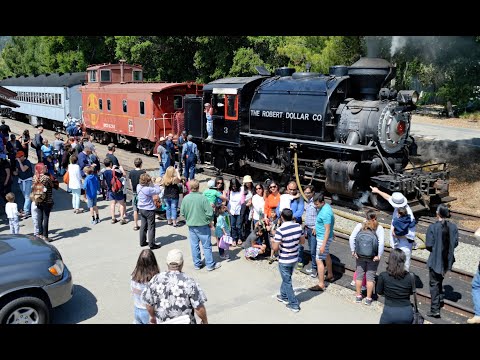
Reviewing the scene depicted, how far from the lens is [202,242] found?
858cm

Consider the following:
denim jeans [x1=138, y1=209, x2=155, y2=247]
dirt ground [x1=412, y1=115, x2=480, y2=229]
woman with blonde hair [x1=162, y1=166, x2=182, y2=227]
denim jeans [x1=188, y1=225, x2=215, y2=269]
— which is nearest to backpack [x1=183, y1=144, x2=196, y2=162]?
woman with blonde hair [x1=162, y1=166, x2=182, y2=227]

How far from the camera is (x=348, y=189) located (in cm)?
1255

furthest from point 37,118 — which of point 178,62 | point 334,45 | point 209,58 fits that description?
point 334,45

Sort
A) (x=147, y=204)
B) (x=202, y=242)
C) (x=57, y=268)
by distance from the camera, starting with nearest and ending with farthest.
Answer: (x=57, y=268)
(x=202, y=242)
(x=147, y=204)

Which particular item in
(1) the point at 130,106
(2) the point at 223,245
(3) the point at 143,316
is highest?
(1) the point at 130,106

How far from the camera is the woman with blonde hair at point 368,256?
7090 millimetres

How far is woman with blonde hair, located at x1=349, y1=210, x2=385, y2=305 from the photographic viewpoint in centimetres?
709

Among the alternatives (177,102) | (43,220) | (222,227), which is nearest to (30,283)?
(222,227)

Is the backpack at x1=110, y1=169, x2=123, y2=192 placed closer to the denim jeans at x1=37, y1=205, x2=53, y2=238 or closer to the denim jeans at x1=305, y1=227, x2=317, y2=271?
the denim jeans at x1=37, y1=205, x2=53, y2=238

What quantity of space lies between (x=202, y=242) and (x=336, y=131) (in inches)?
252

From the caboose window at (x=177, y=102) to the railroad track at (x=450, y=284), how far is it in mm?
12729

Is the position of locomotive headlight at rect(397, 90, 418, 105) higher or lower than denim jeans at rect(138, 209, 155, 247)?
higher

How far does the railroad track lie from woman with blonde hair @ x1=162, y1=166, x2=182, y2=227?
12.4 ft

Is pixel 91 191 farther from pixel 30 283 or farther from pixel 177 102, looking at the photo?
pixel 177 102
